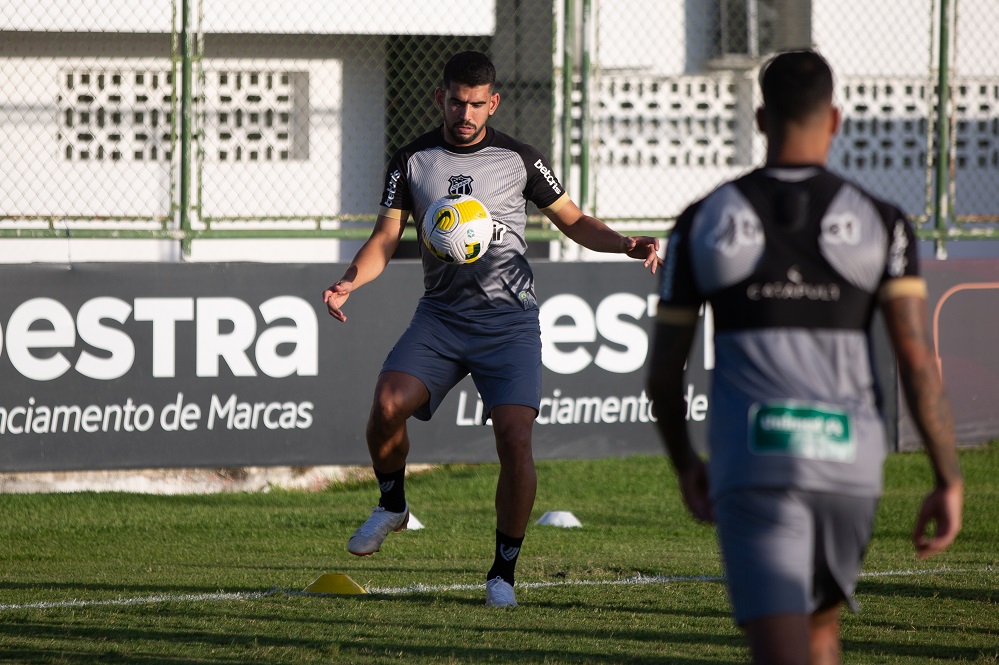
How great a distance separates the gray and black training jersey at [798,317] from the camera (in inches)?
116

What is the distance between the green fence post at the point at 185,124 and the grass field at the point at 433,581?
6.59 feet

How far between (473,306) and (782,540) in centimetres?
353

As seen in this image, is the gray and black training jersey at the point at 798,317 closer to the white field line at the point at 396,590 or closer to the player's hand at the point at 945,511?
the player's hand at the point at 945,511

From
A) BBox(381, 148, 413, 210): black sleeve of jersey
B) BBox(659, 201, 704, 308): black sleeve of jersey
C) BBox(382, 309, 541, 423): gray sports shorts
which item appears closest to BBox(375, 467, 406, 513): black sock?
BBox(382, 309, 541, 423): gray sports shorts

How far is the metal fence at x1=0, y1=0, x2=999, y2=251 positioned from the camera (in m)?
11.9

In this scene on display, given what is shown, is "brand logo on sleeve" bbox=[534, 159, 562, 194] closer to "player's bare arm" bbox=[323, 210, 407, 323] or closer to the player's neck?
"player's bare arm" bbox=[323, 210, 407, 323]

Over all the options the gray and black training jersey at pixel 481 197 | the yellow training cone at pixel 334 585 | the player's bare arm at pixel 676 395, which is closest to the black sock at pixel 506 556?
the yellow training cone at pixel 334 585

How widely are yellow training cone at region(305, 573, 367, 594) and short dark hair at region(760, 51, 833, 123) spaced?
3.79 m

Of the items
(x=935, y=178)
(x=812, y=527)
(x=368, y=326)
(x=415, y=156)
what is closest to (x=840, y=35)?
(x=935, y=178)

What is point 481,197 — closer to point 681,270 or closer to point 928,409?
point 681,270

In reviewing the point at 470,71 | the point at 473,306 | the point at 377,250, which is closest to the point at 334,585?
the point at 473,306

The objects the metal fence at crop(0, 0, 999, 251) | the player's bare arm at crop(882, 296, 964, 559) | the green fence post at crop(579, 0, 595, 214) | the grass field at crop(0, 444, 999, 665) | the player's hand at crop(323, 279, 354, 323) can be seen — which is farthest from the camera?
the metal fence at crop(0, 0, 999, 251)

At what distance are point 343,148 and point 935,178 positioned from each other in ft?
18.5

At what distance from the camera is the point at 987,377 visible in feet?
38.1
